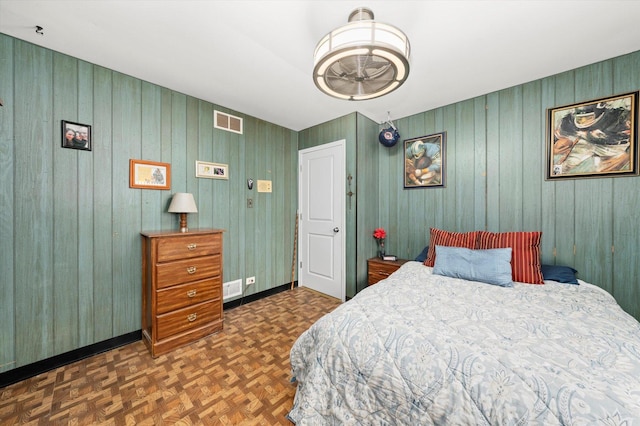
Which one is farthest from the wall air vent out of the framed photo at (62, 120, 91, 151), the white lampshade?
the framed photo at (62, 120, 91, 151)

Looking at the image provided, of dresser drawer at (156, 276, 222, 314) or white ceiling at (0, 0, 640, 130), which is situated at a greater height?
white ceiling at (0, 0, 640, 130)

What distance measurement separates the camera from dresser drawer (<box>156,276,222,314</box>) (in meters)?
2.10

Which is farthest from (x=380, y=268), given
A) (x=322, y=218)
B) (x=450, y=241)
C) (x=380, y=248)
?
(x=322, y=218)

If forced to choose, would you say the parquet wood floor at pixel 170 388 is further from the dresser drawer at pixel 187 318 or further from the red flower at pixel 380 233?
the red flower at pixel 380 233

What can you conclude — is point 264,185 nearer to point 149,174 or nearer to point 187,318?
point 149,174

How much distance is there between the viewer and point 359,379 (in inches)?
46.7

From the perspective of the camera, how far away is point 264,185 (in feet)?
→ 11.2

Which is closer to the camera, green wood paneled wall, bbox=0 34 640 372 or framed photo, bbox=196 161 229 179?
green wood paneled wall, bbox=0 34 640 372

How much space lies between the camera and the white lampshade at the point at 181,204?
232 centimetres

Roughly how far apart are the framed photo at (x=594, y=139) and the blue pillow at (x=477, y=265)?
3.21ft

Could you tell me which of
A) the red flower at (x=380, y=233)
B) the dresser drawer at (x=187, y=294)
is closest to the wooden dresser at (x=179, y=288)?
the dresser drawer at (x=187, y=294)

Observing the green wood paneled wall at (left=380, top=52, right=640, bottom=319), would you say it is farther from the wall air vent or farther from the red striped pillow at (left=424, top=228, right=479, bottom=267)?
the wall air vent

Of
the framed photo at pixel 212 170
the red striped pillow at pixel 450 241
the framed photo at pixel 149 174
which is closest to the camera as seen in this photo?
the framed photo at pixel 149 174

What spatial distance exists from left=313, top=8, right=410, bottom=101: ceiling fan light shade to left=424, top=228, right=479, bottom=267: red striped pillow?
1744 mm
